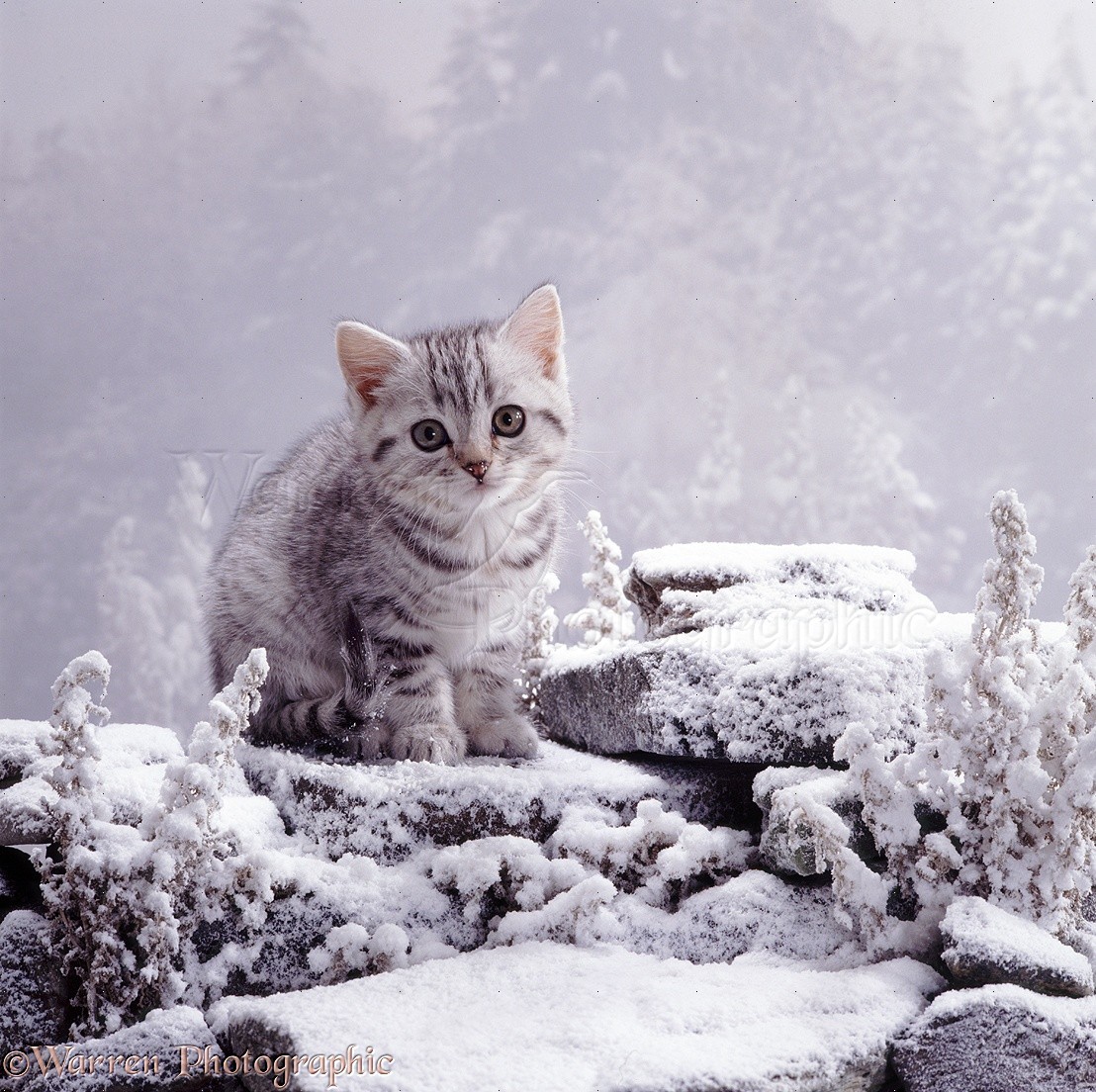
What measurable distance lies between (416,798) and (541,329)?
2.29ft

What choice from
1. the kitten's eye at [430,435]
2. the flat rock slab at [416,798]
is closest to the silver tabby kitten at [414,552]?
the kitten's eye at [430,435]

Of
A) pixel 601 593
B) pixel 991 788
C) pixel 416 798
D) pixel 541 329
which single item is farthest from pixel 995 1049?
pixel 601 593

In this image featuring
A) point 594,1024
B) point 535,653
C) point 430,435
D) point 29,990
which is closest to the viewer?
point 594,1024

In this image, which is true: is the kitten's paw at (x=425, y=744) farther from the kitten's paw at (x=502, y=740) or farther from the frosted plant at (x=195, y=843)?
the frosted plant at (x=195, y=843)

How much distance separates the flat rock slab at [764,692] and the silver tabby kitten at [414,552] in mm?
253

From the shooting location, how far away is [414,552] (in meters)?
1.61

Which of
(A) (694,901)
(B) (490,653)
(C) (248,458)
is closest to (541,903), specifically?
(A) (694,901)

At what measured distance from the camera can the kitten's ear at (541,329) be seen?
1585 millimetres

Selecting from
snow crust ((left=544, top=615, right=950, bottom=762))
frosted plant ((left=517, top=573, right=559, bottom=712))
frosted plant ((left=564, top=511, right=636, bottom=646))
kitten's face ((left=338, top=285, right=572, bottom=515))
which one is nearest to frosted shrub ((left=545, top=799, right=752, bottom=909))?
snow crust ((left=544, top=615, right=950, bottom=762))

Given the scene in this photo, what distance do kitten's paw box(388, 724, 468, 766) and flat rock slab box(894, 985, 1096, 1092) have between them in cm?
73

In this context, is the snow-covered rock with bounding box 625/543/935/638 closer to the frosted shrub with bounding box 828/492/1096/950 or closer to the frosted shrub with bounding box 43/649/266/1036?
the frosted shrub with bounding box 828/492/1096/950

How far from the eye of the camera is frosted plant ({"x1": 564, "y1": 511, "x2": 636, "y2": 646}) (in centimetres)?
222

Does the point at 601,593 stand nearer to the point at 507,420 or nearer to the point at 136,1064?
the point at 507,420

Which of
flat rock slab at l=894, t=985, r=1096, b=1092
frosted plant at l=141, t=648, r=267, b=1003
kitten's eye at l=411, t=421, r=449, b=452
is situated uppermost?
kitten's eye at l=411, t=421, r=449, b=452
